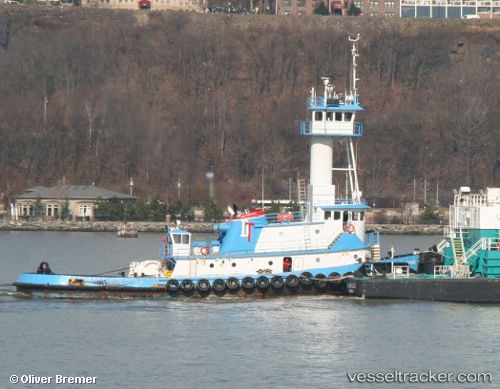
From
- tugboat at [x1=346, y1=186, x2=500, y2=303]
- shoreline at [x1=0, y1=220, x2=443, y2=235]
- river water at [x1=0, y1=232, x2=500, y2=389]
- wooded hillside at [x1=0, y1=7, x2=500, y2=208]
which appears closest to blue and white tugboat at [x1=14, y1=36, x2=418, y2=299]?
river water at [x1=0, y1=232, x2=500, y2=389]

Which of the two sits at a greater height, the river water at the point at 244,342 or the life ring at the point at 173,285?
the life ring at the point at 173,285

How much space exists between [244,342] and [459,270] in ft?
35.1

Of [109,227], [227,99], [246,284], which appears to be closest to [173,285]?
[246,284]

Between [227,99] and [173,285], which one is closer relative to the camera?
[173,285]

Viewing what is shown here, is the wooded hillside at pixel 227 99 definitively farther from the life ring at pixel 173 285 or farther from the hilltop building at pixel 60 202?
the life ring at pixel 173 285

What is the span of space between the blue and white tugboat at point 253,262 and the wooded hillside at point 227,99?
27.8 m

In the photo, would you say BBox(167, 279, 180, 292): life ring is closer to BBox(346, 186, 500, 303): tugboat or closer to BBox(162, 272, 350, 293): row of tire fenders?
BBox(162, 272, 350, 293): row of tire fenders

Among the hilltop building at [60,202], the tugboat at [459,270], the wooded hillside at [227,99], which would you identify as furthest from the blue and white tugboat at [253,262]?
the hilltop building at [60,202]

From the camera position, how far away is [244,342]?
48.7m

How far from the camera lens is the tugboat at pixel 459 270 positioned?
55.2 m

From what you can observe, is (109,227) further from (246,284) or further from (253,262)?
(246,284)

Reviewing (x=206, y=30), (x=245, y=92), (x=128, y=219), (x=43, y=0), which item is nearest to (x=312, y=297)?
(x=128, y=219)

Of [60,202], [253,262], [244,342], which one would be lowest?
[244,342]

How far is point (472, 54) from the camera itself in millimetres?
155875
